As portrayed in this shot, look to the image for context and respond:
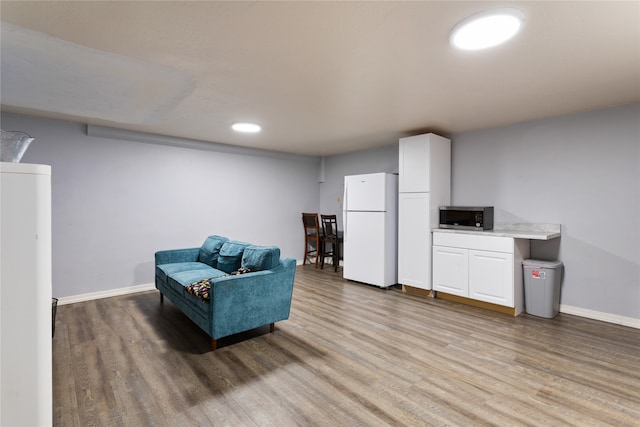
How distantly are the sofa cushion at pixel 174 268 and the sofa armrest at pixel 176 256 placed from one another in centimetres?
10

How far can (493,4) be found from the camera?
1.69 metres

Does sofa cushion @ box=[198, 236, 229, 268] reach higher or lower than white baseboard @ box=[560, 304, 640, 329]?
higher

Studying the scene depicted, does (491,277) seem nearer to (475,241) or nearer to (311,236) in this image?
(475,241)

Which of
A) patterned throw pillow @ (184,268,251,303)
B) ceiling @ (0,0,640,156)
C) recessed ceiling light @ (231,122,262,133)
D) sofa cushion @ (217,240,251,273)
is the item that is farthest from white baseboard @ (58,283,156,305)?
recessed ceiling light @ (231,122,262,133)

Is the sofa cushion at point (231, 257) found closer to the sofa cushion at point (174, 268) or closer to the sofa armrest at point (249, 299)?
the sofa cushion at point (174, 268)

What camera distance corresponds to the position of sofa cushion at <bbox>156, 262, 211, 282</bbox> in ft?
12.0

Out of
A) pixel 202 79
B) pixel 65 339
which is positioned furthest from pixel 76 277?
pixel 202 79

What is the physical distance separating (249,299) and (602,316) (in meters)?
3.71

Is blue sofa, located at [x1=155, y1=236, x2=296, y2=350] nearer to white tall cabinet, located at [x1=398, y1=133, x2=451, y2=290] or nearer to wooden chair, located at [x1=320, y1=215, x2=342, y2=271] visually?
white tall cabinet, located at [x1=398, y1=133, x2=451, y2=290]

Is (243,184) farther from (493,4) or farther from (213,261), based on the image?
(493,4)

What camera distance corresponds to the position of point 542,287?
3.45 meters

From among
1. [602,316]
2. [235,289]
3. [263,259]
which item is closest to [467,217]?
[602,316]

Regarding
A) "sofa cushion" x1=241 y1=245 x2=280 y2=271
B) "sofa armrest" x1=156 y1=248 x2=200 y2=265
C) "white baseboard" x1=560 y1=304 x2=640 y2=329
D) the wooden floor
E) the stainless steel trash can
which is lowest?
the wooden floor

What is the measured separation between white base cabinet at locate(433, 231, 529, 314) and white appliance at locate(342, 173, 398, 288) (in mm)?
708
